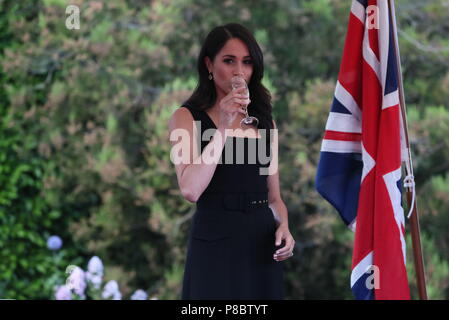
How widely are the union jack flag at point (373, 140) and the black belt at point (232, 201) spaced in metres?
0.33

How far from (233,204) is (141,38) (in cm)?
303

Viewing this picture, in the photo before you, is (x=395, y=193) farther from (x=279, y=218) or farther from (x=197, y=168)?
(x=197, y=168)

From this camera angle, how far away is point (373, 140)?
2414mm

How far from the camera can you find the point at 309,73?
548cm

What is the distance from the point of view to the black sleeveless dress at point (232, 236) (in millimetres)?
2576

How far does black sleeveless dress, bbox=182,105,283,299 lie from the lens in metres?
2.58

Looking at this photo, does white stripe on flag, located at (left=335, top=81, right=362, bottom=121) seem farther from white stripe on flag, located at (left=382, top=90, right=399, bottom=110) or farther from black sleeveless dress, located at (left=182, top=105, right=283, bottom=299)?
black sleeveless dress, located at (left=182, top=105, right=283, bottom=299)

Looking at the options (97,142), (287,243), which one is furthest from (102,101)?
(287,243)

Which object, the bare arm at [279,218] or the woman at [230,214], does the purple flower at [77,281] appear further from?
the bare arm at [279,218]

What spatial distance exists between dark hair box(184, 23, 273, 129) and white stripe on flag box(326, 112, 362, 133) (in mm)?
272

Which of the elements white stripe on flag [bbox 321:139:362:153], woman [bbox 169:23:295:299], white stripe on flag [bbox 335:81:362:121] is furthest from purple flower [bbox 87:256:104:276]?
white stripe on flag [bbox 335:81:362:121]

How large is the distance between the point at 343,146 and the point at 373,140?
0.20 metres
